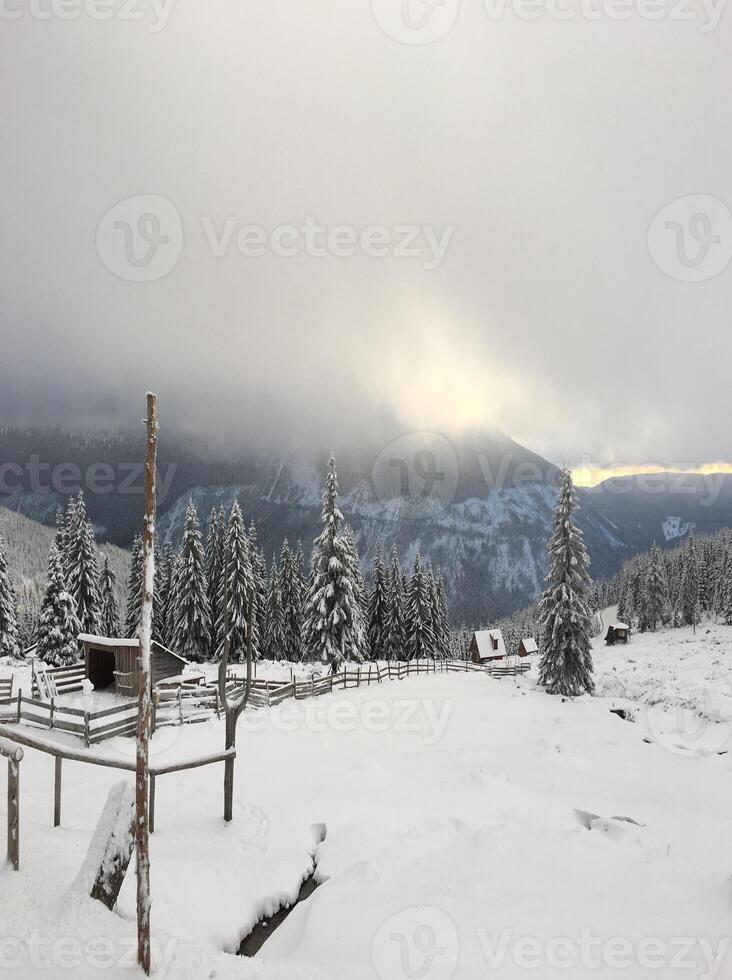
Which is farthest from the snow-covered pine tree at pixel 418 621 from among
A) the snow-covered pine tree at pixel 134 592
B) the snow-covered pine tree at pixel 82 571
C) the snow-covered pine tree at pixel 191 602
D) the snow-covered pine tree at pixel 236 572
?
the snow-covered pine tree at pixel 82 571

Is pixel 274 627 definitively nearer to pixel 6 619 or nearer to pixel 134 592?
pixel 134 592

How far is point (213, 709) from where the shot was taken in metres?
21.9

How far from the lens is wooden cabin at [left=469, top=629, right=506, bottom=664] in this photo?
200 feet

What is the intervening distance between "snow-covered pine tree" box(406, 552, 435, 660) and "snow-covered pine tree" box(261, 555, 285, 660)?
1265cm

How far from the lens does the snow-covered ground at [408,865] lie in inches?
208

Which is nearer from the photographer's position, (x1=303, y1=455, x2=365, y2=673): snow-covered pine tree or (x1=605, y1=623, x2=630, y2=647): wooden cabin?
(x1=303, y1=455, x2=365, y2=673): snow-covered pine tree

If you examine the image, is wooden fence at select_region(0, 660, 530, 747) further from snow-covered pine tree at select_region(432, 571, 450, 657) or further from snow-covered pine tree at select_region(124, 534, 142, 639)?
snow-covered pine tree at select_region(432, 571, 450, 657)

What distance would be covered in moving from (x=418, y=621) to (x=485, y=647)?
16363mm

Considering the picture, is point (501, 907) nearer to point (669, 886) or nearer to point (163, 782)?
point (669, 886)

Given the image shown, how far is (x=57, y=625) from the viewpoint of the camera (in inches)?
1443

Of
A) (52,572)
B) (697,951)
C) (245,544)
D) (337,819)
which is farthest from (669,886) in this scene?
(52,572)

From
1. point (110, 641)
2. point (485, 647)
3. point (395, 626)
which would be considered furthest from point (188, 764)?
point (485, 647)

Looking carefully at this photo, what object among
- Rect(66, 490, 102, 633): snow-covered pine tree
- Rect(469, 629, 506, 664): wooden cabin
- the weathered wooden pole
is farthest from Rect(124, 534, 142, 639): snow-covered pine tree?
the weathered wooden pole

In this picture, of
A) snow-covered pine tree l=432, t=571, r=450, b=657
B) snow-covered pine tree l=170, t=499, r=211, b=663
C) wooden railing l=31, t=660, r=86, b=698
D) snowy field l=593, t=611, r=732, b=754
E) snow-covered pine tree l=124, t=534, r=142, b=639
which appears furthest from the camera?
snow-covered pine tree l=432, t=571, r=450, b=657
